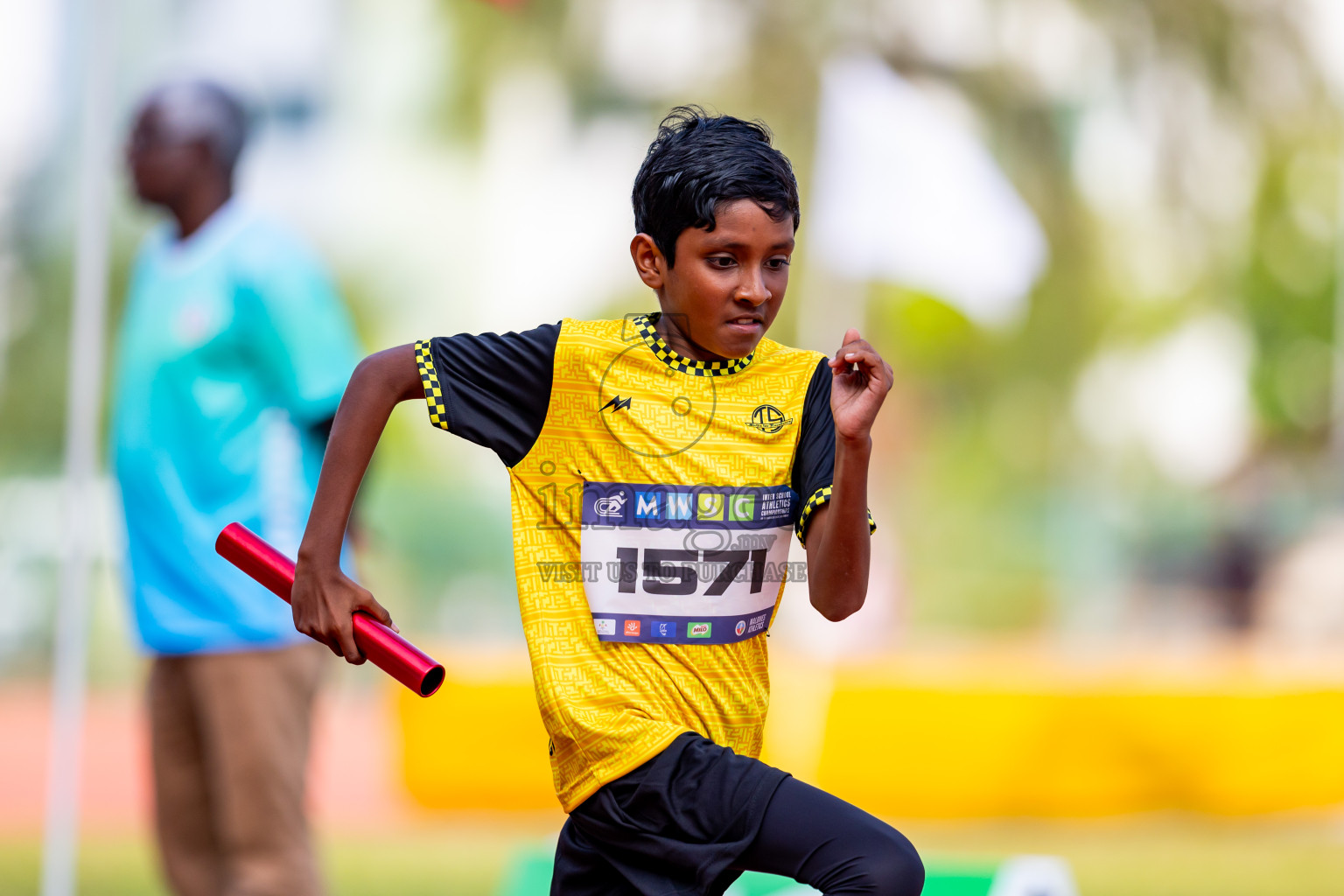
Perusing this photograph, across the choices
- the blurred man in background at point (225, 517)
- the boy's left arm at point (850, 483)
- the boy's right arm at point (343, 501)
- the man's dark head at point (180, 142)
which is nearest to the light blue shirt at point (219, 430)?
the blurred man in background at point (225, 517)

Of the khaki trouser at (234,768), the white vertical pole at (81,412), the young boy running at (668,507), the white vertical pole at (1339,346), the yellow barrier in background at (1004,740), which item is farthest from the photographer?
the white vertical pole at (1339,346)

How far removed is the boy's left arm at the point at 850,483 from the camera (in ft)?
7.55

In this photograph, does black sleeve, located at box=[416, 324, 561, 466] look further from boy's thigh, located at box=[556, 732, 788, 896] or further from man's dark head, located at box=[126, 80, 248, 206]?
man's dark head, located at box=[126, 80, 248, 206]

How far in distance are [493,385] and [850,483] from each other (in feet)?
2.07

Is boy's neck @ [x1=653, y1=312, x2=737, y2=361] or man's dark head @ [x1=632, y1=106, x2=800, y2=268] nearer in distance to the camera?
man's dark head @ [x1=632, y1=106, x2=800, y2=268]

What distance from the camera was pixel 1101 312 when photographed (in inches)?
896

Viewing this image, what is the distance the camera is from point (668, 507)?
2.52 metres

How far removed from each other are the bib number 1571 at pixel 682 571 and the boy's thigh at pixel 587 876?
42 cm

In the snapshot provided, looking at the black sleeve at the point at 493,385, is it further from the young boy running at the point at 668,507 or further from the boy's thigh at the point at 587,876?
the boy's thigh at the point at 587,876

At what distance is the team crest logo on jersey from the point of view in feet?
8.42

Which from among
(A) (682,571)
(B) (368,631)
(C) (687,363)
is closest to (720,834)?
(A) (682,571)

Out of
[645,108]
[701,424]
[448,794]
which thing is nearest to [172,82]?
[701,424]

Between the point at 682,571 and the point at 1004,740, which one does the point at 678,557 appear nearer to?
the point at 682,571

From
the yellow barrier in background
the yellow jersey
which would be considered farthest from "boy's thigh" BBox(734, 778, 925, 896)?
the yellow barrier in background
